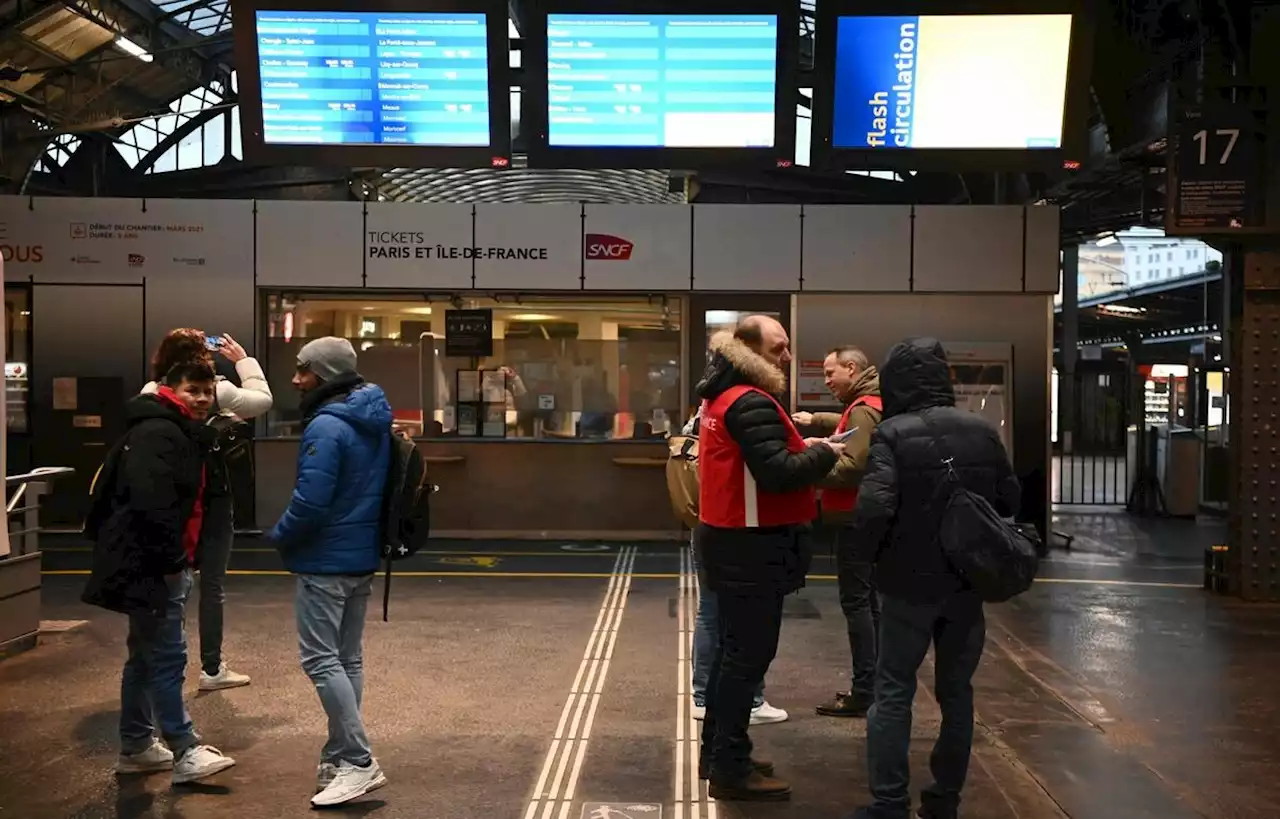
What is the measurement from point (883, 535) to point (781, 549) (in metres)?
0.46

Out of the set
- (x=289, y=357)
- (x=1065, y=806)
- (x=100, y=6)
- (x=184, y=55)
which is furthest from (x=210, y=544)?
(x=184, y=55)

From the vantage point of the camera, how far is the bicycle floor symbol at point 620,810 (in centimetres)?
401

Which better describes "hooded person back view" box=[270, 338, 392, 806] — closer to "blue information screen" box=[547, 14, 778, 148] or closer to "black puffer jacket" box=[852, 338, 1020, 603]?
"black puffer jacket" box=[852, 338, 1020, 603]

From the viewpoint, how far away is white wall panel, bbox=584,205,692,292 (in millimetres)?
10898

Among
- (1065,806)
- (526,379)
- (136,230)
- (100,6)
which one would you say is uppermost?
(100,6)

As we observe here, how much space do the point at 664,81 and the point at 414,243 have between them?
3.91 metres

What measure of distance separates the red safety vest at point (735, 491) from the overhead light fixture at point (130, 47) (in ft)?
43.5

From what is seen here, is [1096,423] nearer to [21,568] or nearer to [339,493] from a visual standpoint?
[21,568]

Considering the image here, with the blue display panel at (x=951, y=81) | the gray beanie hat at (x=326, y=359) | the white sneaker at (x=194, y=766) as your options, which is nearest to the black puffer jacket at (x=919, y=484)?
the gray beanie hat at (x=326, y=359)

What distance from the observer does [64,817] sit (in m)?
3.99

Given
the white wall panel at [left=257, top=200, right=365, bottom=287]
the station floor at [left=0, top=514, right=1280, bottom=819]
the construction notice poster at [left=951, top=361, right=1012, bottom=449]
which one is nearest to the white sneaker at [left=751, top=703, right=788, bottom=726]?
the station floor at [left=0, top=514, right=1280, bottom=819]

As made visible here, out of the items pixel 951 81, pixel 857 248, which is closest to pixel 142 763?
pixel 951 81

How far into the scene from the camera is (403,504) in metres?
4.14

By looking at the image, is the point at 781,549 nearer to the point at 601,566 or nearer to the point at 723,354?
the point at 723,354
